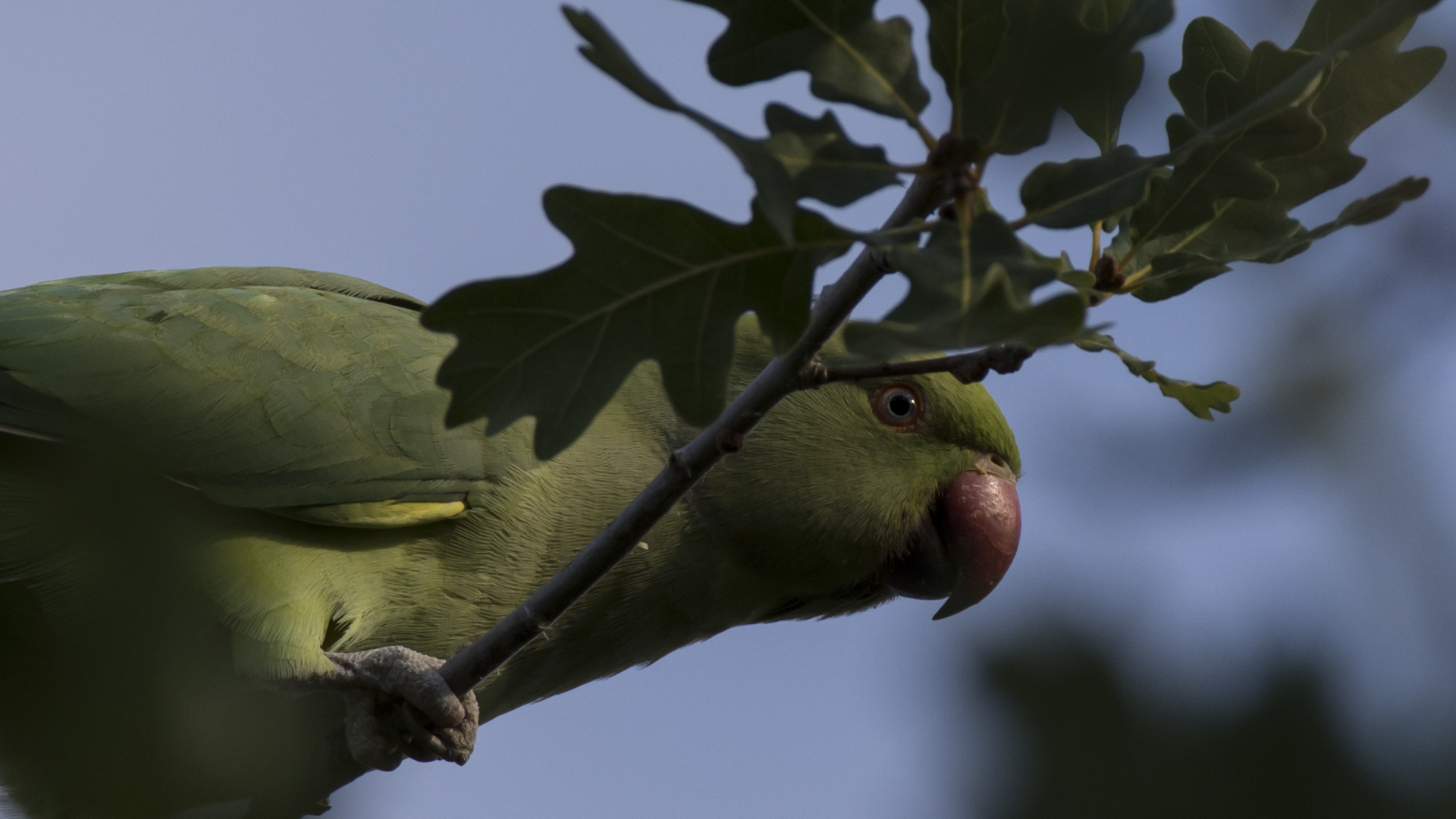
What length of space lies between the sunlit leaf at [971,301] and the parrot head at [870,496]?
2330 millimetres

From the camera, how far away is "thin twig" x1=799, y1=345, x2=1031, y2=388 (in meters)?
2.09

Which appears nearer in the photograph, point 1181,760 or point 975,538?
point 1181,760

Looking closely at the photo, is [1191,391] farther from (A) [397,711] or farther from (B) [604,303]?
(A) [397,711]

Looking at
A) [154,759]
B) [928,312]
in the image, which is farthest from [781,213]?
[154,759]

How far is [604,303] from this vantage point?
6.00ft

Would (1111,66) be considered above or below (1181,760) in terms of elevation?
above

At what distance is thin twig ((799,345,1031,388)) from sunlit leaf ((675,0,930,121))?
0.50 metres

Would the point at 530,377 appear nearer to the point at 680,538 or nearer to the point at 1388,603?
the point at 680,538

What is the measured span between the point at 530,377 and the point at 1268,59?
1.23 metres

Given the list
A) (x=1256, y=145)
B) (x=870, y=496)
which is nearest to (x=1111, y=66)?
(x=1256, y=145)

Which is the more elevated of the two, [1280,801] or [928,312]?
[928,312]

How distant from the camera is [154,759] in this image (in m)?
3.37

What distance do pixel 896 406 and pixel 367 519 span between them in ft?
5.88

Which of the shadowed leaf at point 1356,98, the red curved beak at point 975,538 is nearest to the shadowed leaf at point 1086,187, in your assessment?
the shadowed leaf at point 1356,98
